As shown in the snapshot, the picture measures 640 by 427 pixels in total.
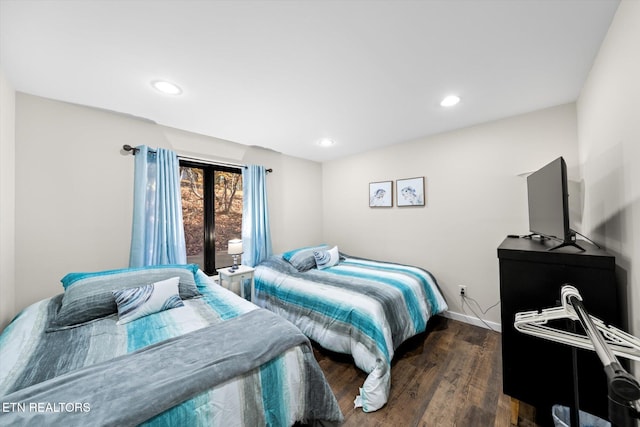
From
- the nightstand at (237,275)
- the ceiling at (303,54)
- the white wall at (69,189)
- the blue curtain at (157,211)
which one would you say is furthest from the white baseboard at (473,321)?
the white wall at (69,189)

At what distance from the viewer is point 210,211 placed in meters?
3.04

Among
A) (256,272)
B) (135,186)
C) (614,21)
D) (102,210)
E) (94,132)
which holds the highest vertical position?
(614,21)

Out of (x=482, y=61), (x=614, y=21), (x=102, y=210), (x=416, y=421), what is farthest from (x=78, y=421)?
(x=614, y=21)

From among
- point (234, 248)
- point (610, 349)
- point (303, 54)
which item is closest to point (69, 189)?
point (234, 248)

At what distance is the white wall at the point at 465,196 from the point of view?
7.75 ft

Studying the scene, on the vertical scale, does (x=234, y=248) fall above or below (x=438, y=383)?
above

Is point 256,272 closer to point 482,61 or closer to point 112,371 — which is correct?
point 112,371

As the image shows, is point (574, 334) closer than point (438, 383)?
Yes

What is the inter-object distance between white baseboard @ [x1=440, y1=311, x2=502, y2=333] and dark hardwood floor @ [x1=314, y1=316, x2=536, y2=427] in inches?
3.5

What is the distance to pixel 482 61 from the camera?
1.58 meters

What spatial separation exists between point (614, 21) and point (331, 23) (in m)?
1.56

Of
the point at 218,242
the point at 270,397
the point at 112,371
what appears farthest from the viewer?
the point at 218,242

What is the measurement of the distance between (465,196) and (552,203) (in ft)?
4.24

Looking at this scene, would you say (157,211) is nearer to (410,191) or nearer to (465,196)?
(410,191)
